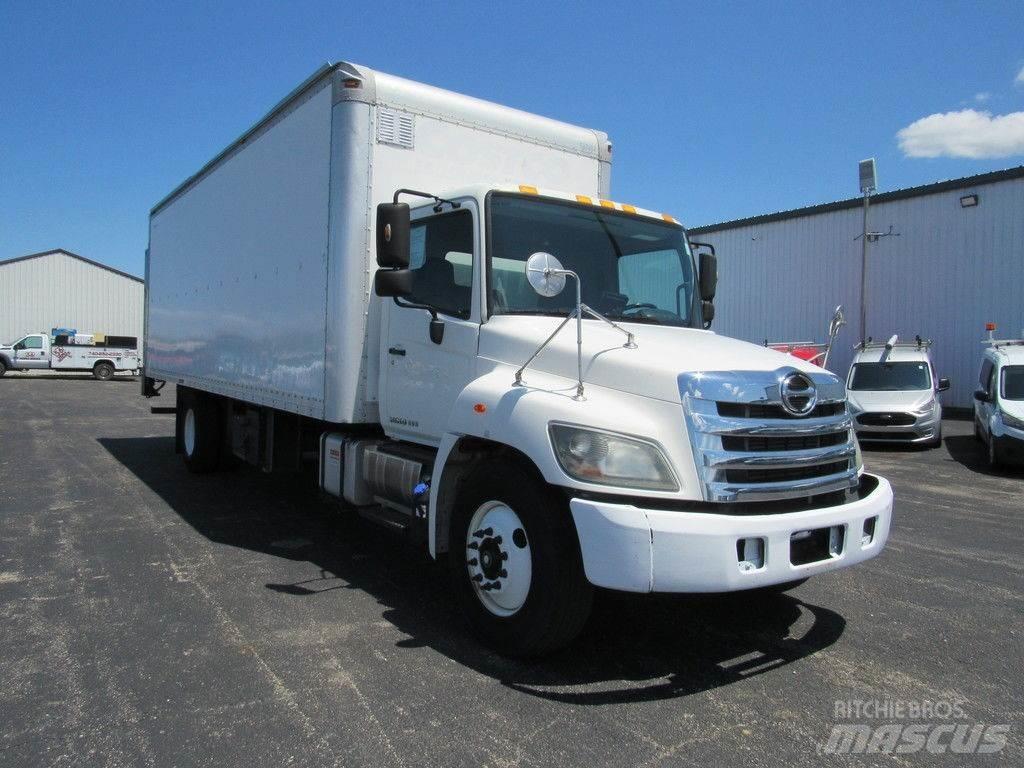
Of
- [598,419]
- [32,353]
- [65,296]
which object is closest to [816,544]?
[598,419]

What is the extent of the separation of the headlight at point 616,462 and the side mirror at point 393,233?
1.64 m

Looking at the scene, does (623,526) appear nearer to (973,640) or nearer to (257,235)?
(973,640)

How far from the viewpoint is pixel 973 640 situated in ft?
14.3

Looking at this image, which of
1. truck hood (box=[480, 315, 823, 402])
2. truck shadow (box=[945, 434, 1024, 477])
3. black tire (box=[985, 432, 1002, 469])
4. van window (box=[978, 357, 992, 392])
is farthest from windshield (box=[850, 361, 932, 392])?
truck hood (box=[480, 315, 823, 402])

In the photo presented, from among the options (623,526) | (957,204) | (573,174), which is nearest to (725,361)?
(623,526)

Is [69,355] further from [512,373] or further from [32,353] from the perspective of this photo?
[512,373]

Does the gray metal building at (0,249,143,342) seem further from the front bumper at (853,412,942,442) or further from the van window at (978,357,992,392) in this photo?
the van window at (978,357,992,392)

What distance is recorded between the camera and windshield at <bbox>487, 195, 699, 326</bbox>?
4.64 meters

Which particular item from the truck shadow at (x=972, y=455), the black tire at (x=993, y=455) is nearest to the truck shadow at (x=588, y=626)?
the black tire at (x=993, y=455)

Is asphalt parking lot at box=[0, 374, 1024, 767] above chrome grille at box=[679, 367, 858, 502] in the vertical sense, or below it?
below

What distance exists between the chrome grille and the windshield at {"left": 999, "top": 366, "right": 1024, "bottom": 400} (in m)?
9.97

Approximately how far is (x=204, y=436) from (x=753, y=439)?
25.0 ft

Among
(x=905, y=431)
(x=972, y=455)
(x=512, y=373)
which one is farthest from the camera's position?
(x=905, y=431)

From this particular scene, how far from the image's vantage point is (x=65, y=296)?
47.8 metres
